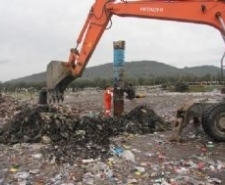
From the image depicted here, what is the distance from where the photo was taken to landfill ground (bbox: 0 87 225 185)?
29.5 feet

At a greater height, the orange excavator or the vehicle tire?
the orange excavator

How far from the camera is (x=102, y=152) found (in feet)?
32.5

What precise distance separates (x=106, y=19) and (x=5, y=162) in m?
3.94

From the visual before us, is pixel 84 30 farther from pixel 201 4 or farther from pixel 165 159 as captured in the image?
pixel 165 159

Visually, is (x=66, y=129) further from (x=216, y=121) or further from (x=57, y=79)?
(x=216, y=121)

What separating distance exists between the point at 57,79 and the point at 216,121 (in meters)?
3.60

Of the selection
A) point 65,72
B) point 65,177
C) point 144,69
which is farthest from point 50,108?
point 144,69

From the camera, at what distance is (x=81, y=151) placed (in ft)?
32.6

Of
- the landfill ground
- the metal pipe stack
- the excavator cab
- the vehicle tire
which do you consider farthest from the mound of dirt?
the metal pipe stack

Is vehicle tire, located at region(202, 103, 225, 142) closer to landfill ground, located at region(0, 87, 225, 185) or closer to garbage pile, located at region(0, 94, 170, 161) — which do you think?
landfill ground, located at region(0, 87, 225, 185)

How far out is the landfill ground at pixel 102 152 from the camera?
8992 mm

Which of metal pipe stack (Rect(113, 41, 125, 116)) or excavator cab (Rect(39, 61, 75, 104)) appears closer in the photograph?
→ excavator cab (Rect(39, 61, 75, 104))

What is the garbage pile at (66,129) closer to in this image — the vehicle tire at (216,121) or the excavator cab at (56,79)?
the excavator cab at (56,79)

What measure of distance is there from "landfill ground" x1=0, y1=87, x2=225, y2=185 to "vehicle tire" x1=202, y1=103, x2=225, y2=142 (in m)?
0.19
